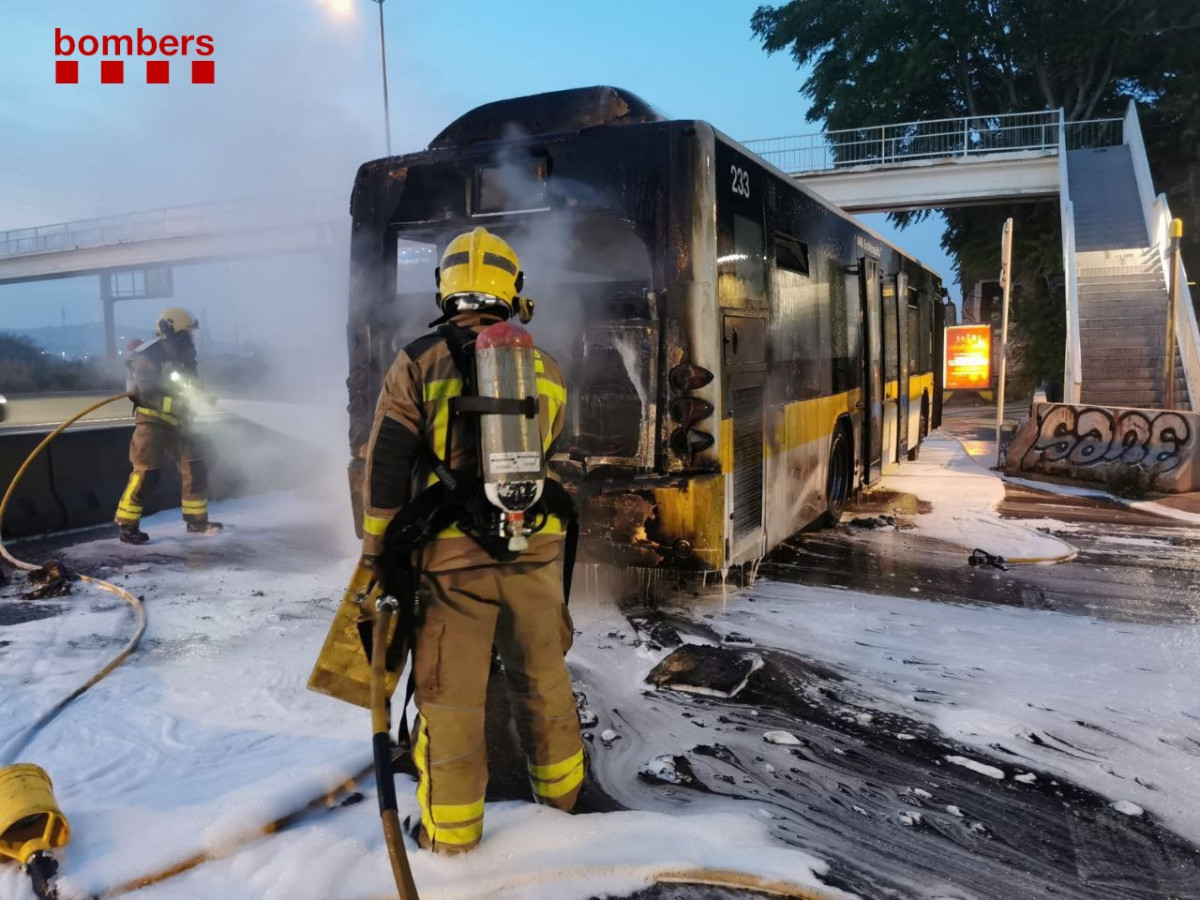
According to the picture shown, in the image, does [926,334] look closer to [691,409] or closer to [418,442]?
[691,409]

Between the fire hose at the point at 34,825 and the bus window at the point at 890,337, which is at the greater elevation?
the bus window at the point at 890,337

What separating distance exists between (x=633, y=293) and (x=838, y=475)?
4.02m

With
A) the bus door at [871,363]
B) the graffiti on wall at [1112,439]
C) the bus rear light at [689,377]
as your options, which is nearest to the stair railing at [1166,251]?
the graffiti on wall at [1112,439]

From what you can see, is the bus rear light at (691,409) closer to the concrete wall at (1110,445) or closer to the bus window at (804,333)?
the bus window at (804,333)

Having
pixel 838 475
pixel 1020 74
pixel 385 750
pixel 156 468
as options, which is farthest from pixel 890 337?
pixel 1020 74

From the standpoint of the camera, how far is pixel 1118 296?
16578 millimetres

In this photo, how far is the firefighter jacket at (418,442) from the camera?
104 inches

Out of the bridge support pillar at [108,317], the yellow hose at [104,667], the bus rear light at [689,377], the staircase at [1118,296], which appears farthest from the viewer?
the bridge support pillar at [108,317]

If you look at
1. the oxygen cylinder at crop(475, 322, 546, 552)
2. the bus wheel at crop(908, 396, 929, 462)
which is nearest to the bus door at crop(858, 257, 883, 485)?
the bus wheel at crop(908, 396, 929, 462)

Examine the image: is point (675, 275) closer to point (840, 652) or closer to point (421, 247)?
point (421, 247)

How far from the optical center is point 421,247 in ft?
18.9

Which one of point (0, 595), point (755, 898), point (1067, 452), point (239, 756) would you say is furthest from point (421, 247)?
point (1067, 452)

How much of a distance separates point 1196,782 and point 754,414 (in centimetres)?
298

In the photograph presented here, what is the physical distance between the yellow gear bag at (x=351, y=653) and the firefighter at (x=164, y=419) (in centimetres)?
569
